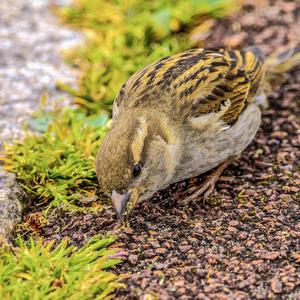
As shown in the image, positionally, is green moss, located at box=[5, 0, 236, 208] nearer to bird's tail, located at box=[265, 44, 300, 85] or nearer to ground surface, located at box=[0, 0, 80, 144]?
ground surface, located at box=[0, 0, 80, 144]

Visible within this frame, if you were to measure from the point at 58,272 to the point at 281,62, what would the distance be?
273 cm

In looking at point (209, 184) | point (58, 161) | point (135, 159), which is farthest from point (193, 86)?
point (58, 161)

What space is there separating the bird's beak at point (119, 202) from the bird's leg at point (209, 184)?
73 cm

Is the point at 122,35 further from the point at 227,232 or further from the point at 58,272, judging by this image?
the point at 58,272

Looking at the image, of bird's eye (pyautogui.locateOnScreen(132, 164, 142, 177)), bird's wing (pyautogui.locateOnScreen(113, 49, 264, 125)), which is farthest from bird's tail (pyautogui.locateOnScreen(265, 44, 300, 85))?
bird's eye (pyautogui.locateOnScreen(132, 164, 142, 177))

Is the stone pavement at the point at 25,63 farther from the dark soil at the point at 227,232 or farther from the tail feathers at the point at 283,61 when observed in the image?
the tail feathers at the point at 283,61

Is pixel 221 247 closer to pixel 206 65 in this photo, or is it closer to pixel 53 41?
pixel 206 65

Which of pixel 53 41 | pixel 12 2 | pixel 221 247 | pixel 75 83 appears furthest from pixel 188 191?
pixel 12 2

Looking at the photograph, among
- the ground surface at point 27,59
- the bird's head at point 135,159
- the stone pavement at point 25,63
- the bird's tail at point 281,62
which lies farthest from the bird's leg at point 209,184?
the ground surface at point 27,59

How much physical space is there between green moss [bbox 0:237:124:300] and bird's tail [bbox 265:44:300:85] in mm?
2265

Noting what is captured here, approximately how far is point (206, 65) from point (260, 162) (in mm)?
831

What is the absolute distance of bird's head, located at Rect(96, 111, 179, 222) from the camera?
3.88 metres

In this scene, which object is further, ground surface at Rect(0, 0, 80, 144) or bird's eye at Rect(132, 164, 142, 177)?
ground surface at Rect(0, 0, 80, 144)

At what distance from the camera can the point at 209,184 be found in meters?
4.75
